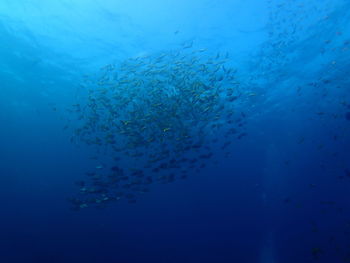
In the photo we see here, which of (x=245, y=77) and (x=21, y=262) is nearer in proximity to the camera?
(x=245, y=77)

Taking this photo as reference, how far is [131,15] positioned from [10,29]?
712cm

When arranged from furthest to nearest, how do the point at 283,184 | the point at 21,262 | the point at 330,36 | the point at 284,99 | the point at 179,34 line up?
the point at 283,184
the point at 21,262
the point at 284,99
the point at 330,36
the point at 179,34

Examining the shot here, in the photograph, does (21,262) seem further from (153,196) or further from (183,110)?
(183,110)

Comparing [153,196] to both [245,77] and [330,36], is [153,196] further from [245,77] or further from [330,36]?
[330,36]

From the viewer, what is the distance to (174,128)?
14.8 meters

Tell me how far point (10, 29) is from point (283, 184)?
1558 inches

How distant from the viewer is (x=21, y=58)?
1861 centimetres

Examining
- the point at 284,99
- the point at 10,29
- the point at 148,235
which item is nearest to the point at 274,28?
the point at 284,99

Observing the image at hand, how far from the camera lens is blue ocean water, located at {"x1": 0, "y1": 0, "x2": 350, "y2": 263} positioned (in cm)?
1384

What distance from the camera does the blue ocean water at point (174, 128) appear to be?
45.4ft

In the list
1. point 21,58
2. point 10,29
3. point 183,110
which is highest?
point 21,58

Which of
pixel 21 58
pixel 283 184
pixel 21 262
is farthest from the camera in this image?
pixel 283 184

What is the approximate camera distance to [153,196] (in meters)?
42.4

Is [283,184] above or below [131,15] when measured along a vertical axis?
above
